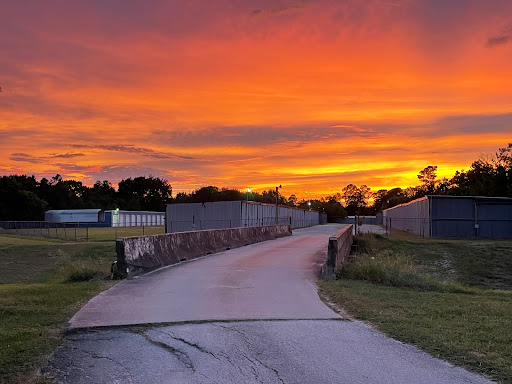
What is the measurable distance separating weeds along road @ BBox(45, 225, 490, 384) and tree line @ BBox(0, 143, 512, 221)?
150ft

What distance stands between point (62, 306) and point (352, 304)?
5366mm

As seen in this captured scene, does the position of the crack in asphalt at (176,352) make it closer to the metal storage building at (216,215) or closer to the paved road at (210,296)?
the paved road at (210,296)

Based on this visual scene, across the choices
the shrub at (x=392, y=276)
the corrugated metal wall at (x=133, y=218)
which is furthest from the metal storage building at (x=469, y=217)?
the corrugated metal wall at (x=133, y=218)

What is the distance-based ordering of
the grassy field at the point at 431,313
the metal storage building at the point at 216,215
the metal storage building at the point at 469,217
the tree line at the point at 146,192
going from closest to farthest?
the grassy field at the point at 431,313 → the metal storage building at the point at 469,217 → the metal storage building at the point at 216,215 → the tree line at the point at 146,192

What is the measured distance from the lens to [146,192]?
6294 inches

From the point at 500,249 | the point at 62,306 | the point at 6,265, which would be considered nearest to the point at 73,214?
the point at 6,265

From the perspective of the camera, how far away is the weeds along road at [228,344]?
503 centimetres

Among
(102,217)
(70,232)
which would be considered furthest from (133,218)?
(70,232)

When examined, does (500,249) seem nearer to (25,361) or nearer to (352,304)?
(352,304)

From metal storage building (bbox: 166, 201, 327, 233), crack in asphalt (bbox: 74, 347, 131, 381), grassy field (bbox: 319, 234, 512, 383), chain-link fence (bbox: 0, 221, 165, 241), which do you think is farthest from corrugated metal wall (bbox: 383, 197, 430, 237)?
crack in asphalt (bbox: 74, 347, 131, 381)

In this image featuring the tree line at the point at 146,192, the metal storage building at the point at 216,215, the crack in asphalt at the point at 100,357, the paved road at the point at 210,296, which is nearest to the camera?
the crack in asphalt at the point at 100,357

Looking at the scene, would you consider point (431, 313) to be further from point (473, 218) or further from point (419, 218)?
point (419, 218)

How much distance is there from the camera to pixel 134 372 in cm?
515

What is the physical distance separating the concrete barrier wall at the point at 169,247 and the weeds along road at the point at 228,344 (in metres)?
2.28
